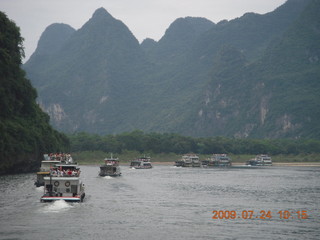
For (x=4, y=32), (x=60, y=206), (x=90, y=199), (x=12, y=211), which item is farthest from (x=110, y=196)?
(x=4, y=32)

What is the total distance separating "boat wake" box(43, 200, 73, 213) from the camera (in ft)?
185

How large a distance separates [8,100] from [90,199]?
45.5m

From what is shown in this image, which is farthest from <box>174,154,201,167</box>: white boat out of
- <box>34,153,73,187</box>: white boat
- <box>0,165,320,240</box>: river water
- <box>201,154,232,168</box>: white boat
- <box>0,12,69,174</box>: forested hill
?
<box>0,165,320,240</box>: river water

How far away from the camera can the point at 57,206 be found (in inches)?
2301

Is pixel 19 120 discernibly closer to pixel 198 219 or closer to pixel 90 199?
pixel 90 199

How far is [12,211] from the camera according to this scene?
181 feet

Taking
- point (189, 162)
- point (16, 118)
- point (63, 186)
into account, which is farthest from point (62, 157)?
point (189, 162)
